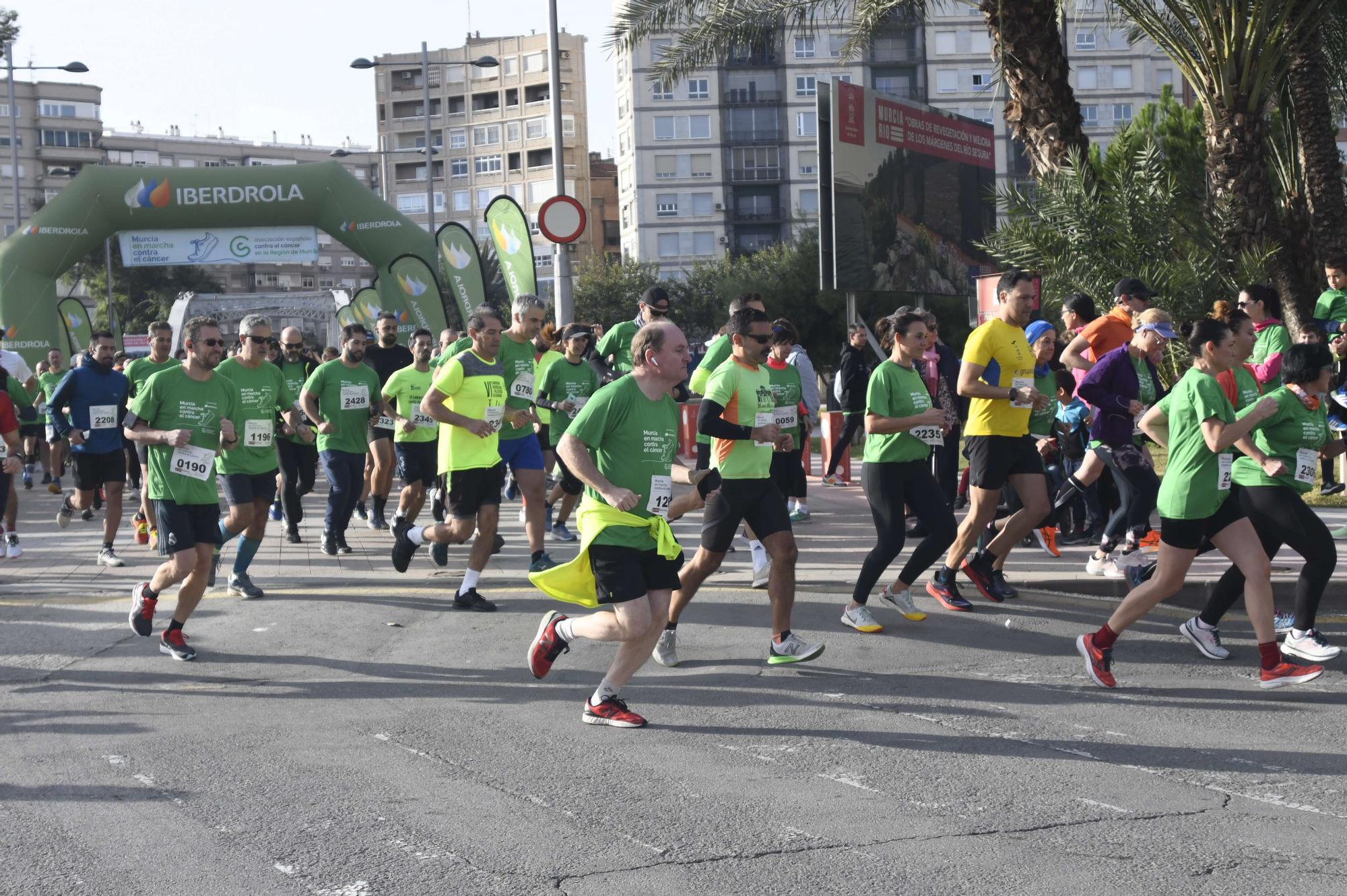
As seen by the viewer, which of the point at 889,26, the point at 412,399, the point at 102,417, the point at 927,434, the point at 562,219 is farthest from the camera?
the point at 889,26

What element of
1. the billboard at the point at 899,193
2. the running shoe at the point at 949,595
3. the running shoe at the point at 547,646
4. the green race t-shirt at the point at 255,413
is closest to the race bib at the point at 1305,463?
the running shoe at the point at 949,595

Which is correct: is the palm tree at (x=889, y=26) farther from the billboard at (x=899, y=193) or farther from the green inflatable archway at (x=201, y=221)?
the green inflatable archway at (x=201, y=221)

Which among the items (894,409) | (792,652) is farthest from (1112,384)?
(792,652)

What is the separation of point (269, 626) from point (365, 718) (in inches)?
103

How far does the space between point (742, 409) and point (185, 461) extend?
3.00 meters

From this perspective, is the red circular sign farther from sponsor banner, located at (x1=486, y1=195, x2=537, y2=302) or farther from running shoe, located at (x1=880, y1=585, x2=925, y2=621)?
running shoe, located at (x1=880, y1=585, x2=925, y2=621)

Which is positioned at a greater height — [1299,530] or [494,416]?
[494,416]

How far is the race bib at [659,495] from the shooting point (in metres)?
6.49

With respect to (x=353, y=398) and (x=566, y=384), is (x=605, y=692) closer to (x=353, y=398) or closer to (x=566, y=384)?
(x=566, y=384)

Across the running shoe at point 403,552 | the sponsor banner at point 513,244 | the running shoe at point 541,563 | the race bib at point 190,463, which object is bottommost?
the running shoe at point 541,563

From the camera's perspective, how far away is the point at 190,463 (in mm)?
8242

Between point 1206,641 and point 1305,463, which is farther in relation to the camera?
point 1206,641

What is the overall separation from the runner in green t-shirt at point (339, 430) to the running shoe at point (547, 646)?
224 inches

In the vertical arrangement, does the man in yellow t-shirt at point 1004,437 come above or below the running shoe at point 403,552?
above
